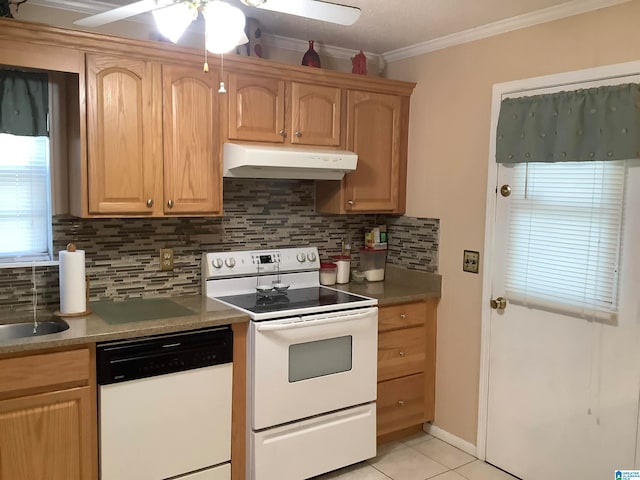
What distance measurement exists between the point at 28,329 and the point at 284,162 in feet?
4.65

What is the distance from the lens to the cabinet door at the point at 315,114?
3.01 metres

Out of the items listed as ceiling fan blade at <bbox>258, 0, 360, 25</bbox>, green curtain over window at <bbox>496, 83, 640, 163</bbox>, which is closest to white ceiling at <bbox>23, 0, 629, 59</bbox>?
green curtain over window at <bbox>496, 83, 640, 163</bbox>

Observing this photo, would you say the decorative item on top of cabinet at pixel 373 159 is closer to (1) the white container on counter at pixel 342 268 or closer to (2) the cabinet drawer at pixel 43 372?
(1) the white container on counter at pixel 342 268

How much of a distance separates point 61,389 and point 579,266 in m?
2.35

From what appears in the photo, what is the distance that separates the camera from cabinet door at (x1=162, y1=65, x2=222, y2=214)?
2.62m

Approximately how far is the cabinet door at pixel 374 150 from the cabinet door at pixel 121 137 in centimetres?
118

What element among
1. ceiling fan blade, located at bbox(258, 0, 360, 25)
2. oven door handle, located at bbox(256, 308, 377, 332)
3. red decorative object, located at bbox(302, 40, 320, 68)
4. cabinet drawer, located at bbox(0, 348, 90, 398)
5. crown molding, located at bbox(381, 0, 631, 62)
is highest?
crown molding, located at bbox(381, 0, 631, 62)

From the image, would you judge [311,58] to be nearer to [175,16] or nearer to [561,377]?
[175,16]

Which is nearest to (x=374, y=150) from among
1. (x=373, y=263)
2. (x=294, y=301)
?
(x=373, y=263)

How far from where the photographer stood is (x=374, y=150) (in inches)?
132

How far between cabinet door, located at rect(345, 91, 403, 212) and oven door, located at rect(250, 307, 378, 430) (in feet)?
2.52

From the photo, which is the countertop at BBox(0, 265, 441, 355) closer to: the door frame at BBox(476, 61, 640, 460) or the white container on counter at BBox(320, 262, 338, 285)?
the white container on counter at BBox(320, 262, 338, 285)

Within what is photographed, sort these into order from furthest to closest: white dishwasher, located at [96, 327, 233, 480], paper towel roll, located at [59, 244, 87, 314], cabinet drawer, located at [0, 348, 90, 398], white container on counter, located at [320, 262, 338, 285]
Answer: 1. white container on counter, located at [320, 262, 338, 285]
2. paper towel roll, located at [59, 244, 87, 314]
3. white dishwasher, located at [96, 327, 233, 480]
4. cabinet drawer, located at [0, 348, 90, 398]

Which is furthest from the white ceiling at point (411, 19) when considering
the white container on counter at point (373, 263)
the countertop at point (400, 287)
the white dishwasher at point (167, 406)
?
the white dishwasher at point (167, 406)
